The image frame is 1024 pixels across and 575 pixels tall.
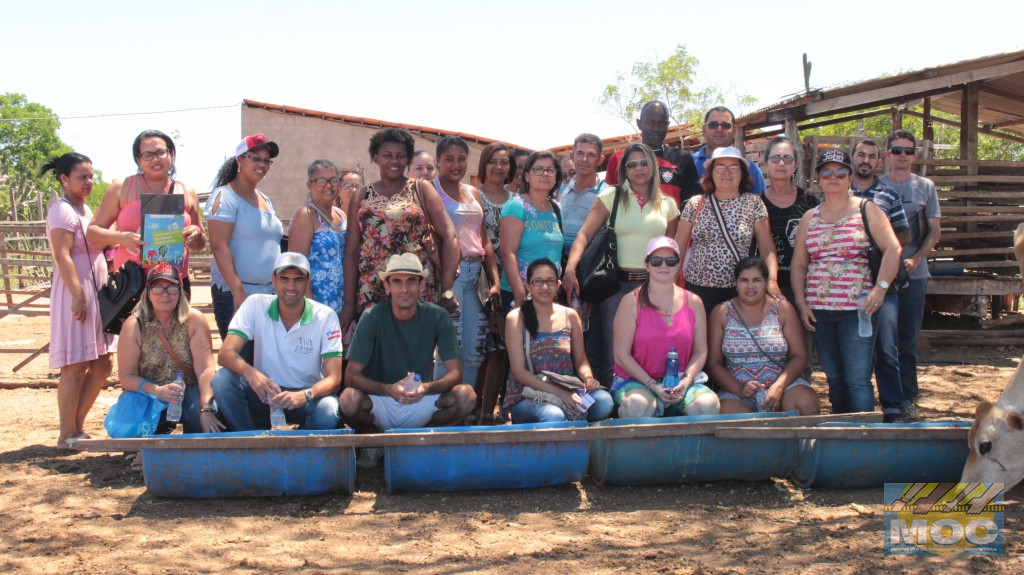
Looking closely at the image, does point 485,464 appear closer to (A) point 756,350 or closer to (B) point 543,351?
(B) point 543,351

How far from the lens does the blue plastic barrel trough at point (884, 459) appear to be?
4.33m

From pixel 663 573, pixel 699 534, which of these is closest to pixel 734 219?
pixel 699 534

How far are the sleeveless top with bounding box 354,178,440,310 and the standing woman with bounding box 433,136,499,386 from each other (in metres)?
0.30

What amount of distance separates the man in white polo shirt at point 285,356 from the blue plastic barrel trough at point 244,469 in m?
0.35

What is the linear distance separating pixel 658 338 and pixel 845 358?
124cm

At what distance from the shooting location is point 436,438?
418 cm

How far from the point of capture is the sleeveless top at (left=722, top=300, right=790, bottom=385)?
4.95 meters

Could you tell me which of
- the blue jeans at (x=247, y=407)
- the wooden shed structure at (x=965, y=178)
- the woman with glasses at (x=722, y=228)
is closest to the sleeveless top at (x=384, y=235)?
the blue jeans at (x=247, y=407)

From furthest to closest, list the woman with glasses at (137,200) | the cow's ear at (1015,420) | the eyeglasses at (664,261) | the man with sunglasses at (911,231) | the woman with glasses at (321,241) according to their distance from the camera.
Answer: the man with sunglasses at (911,231), the woman with glasses at (321,241), the woman with glasses at (137,200), the eyeglasses at (664,261), the cow's ear at (1015,420)

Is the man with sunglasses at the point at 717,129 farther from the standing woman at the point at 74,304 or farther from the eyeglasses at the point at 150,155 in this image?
the standing woman at the point at 74,304

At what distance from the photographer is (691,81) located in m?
23.0

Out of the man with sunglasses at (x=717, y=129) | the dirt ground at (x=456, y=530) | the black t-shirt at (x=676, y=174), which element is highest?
the man with sunglasses at (x=717, y=129)

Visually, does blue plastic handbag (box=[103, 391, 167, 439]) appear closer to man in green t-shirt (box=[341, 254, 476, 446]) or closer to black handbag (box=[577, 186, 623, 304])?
man in green t-shirt (box=[341, 254, 476, 446])

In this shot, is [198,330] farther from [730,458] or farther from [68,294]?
[730,458]
